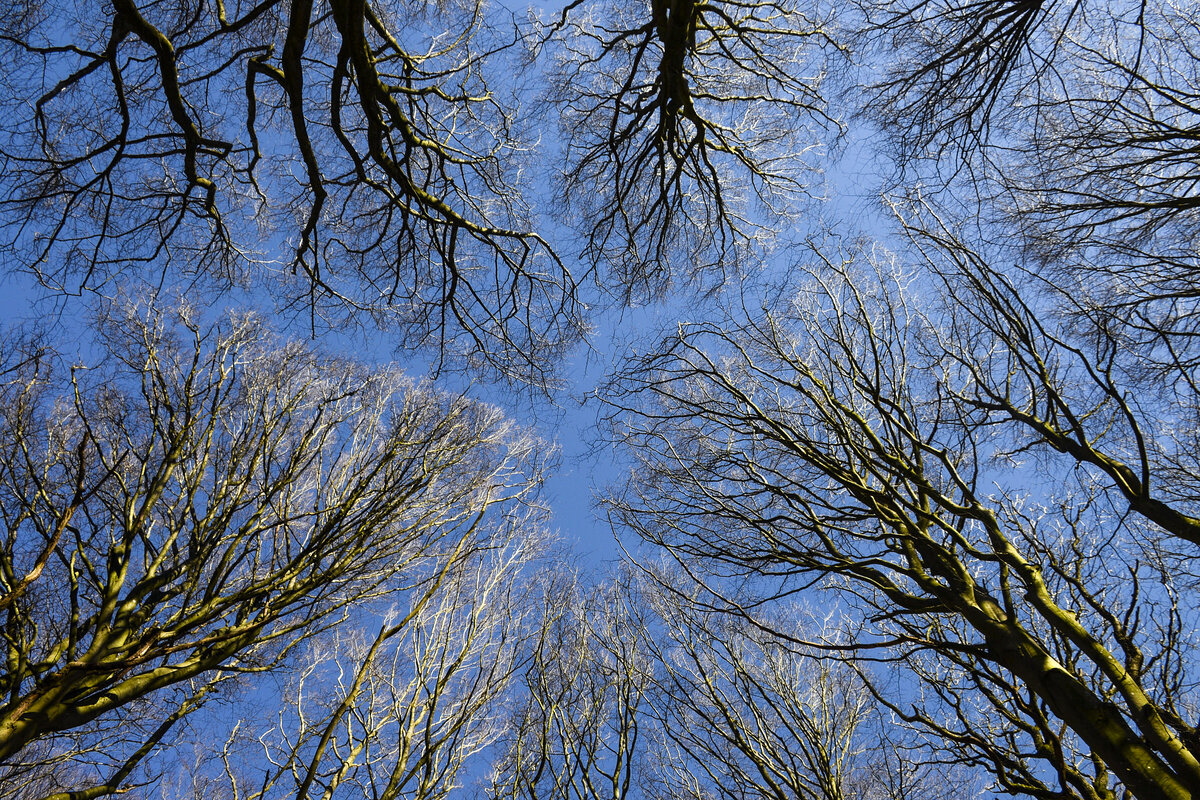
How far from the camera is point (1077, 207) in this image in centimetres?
420

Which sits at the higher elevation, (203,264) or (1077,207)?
(203,264)

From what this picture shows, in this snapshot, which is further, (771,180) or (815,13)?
(771,180)

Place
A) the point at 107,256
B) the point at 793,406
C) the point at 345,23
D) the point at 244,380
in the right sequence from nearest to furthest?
the point at 345,23 < the point at 107,256 < the point at 793,406 < the point at 244,380

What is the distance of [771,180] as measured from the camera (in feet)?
18.2

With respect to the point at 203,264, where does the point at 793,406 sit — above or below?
below

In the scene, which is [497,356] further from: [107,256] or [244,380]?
[107,256]

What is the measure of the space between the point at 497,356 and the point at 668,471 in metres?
1.97

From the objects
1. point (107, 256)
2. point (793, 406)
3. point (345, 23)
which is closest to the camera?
point (345, 23)

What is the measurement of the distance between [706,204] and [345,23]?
10.5 ft

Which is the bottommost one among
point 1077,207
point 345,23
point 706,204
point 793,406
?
point 793,406

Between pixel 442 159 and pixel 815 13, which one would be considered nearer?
pixel 815 13

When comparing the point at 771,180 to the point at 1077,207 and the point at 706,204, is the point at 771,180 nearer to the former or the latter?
the point at 706,204

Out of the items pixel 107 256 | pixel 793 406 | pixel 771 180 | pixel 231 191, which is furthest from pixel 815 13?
pixel 107 256

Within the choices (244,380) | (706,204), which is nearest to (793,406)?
(706,204)
